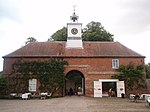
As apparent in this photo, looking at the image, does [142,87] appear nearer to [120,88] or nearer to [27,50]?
[120,88]

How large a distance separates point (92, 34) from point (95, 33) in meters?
0.66

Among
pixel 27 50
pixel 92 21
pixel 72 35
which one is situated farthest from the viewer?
pixel 92 21

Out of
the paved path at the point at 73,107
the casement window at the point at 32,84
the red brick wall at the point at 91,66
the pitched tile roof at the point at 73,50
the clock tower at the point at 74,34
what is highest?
the clock tower at the point at 74,34

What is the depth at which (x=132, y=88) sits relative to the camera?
108ft

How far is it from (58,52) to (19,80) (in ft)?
22.4

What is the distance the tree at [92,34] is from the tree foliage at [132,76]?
1431cm

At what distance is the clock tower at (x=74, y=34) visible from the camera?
119 feet

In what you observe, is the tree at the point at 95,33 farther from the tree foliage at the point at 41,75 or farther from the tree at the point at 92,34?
the tree foliage at the point at 41,75

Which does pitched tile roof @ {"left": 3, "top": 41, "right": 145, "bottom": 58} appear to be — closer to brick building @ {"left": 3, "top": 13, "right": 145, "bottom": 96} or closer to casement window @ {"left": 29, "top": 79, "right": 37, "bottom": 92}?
brick building @ {"left": 3, "top": 13, "right": 145, "bottom": 96}

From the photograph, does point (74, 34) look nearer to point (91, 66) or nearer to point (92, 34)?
point (91, 66)

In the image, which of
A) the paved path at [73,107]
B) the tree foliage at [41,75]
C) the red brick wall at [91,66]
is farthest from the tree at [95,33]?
the paved path at [73,107]

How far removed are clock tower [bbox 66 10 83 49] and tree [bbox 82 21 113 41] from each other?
27.7 ft

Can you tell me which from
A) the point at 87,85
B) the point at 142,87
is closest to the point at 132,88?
the point at 142,87

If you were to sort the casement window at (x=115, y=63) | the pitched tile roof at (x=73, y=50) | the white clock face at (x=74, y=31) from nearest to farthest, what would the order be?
the casement window at (x=115, y=63) → the pitched tile roof at (x=73, y=50) → the white clock face at (x=74, y=31)
